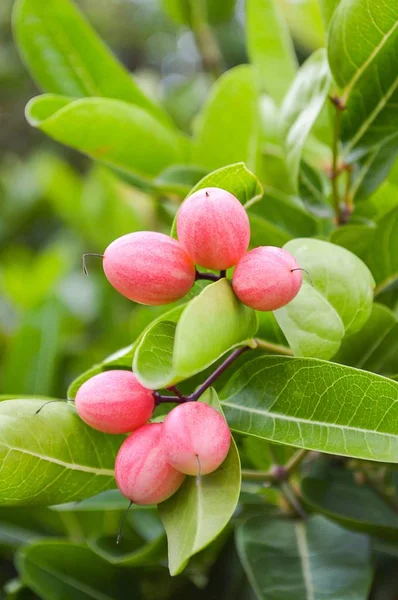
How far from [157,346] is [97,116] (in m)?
0.40

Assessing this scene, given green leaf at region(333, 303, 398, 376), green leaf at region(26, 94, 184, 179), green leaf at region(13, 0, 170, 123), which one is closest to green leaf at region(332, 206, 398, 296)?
green leaf at region(333, 303, 398, 376)

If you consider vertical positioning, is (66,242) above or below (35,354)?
below

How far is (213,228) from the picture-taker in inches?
20.3

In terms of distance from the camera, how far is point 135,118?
901 mm

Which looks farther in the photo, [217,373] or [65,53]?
[65,53]

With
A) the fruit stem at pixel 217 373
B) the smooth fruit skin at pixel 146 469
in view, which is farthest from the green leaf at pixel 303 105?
the smooth fruit skin at pixel 146 469

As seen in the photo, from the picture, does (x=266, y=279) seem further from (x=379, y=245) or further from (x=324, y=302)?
(x=379, y=245)

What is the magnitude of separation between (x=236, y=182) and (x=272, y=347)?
15 centimetres

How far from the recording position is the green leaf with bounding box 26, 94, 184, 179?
808 mm

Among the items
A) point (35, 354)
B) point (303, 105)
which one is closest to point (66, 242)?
point (35, 354)

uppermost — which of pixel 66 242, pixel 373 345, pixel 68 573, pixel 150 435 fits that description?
pixel 150 435

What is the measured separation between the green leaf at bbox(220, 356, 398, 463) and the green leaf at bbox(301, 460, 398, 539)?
0.75ft

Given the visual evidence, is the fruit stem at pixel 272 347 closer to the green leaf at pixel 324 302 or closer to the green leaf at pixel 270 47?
the green leaf at pixel 324 302

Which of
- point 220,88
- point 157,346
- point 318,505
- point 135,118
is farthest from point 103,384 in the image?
point 220,88
